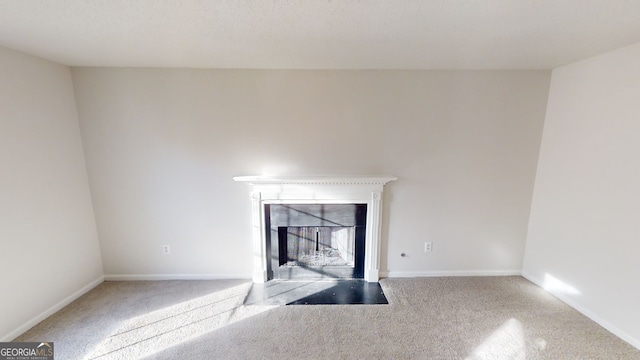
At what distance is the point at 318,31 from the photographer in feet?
5.57

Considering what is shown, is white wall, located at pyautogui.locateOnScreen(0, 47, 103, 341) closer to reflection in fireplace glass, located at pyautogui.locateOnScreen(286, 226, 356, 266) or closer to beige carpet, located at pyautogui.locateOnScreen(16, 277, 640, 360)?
beige carpet, located at pyautogui.locateOnScreen(16, 277, 640, 360)

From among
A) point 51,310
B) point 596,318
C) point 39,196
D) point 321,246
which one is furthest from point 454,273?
point 39,196

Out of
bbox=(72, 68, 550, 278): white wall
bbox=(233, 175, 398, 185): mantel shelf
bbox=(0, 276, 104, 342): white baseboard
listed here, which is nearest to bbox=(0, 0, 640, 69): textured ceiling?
bbox=(72, 68, 550, 278): white wall

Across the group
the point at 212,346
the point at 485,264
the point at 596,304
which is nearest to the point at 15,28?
the point at 212,346

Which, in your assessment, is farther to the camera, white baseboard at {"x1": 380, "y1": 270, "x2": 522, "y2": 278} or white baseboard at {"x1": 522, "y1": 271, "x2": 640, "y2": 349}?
white baseboard at {"x1": 380, "y1": 270, "x2": 522, "y2": 278}

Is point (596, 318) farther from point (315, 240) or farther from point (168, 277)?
point (168, 277)

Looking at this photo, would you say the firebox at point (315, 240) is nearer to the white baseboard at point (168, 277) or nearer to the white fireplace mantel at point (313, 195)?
the white fireplace mantel at point (313, 195)

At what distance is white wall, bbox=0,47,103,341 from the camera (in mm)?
1910

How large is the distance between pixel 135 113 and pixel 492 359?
12.3ft

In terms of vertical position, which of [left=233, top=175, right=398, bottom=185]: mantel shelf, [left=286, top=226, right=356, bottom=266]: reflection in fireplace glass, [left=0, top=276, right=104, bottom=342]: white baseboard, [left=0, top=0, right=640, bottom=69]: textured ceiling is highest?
[left=0, top=0, right=640, bottom=69]: textured ceiling

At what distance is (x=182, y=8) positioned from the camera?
143cm

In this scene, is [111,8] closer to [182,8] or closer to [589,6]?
[182,8]

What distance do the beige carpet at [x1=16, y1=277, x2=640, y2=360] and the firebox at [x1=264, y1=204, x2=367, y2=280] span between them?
0.47 metres

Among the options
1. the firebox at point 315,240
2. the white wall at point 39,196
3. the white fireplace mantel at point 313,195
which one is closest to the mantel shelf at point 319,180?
the white fireplace mantel at point 313,195
